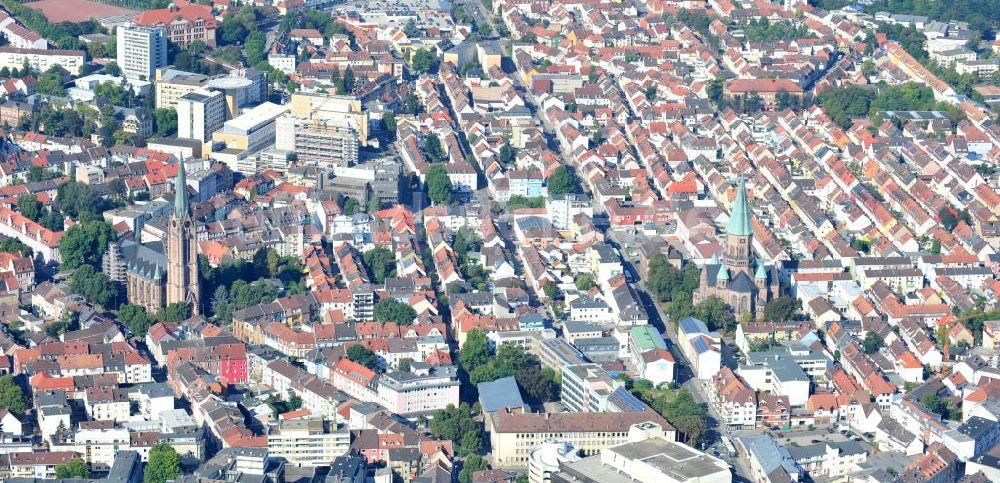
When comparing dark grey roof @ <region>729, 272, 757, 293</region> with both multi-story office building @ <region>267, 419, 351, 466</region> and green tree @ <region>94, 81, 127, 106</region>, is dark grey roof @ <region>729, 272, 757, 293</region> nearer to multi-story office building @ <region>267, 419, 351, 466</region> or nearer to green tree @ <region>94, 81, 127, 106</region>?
multi-story office building @ <region>267, 419, 351, 466</region>

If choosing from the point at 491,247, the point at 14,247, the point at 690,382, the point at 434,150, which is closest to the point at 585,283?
the point at 491,247

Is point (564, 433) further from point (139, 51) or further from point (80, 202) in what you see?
point (139, 51)

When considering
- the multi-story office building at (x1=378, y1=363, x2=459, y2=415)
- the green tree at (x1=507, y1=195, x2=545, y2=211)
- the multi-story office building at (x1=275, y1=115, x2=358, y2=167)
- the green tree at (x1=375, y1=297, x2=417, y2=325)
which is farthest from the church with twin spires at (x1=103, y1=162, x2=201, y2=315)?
the green tree at (x1=507, y1=195, x2=545, y2=211)

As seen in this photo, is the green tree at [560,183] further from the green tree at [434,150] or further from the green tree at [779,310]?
the green tree at [779,310]

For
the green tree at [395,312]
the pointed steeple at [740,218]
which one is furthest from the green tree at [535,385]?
the pointed steeple at [740,218]

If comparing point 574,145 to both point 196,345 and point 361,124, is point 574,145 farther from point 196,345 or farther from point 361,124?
point 196,345

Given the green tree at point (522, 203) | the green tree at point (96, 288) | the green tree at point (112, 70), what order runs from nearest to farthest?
the green tree at point (96, 288) < the green tree at point (522, 203) < the green tree at point (112, 70)
